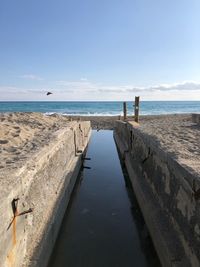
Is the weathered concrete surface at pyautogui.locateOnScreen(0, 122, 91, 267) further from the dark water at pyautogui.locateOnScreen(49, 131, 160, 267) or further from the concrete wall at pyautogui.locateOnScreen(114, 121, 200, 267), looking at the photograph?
the concrete wall at pyautogui.locateOnScreen(114, 121, 200, 267)

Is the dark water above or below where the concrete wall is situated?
below

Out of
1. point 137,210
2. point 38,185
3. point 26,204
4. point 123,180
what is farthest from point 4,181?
point 123,180

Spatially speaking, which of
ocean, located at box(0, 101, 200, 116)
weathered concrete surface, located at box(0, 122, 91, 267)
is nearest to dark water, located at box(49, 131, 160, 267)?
weathered concrete surface, located at box(0, 122, 91, 267)

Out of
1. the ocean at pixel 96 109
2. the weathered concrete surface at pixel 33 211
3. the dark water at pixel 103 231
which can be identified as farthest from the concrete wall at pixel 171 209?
the ocean at pixel 96 109

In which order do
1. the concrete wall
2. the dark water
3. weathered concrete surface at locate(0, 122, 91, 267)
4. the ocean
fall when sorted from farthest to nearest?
1. the ocean
2. the dark water
3. the concrete wall
4. weathered concrete surface at locate(0, 122, 91, 267)

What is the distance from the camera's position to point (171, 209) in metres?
5.07

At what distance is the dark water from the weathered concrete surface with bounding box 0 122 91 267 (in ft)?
1.15

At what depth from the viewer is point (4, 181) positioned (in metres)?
4.05

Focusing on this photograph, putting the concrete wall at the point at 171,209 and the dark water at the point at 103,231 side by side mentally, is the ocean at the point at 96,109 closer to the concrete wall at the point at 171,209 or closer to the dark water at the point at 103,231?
the dark water at the point at 103,231

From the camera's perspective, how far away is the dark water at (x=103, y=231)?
5152 millimetres

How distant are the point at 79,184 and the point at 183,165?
562 cm

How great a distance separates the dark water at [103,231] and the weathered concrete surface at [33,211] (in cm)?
35

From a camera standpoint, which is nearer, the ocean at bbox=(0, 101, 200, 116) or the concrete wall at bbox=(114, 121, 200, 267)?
the concrete wall at bbox=(114, 121, 200, 267)

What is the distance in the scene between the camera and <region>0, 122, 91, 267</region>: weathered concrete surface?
3563 mm
